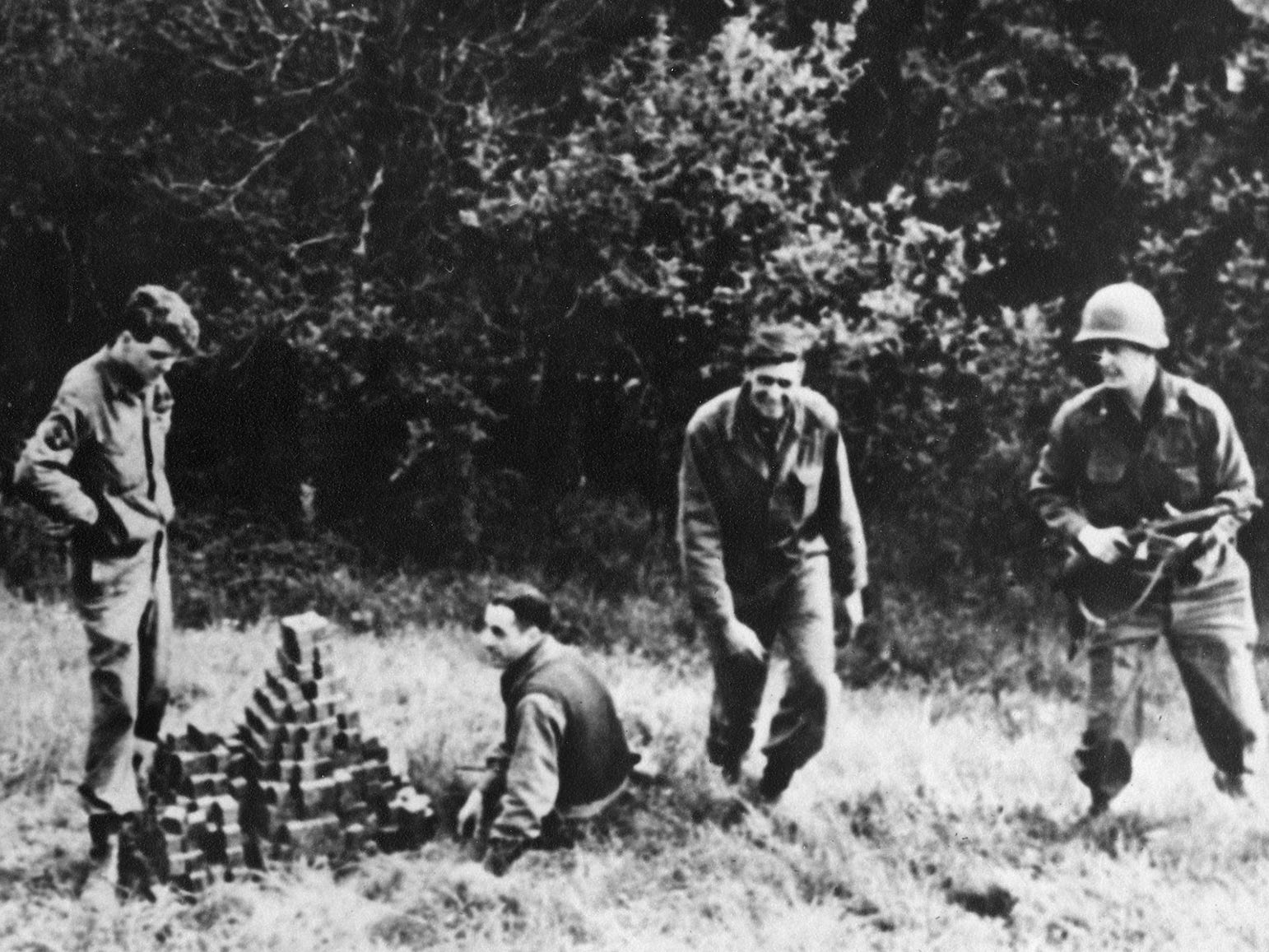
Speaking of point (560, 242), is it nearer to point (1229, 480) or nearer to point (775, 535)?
point (775, 535)

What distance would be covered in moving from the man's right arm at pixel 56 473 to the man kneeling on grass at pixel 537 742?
4.41 feet

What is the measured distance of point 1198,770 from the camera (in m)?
5.32

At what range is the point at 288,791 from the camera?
4.90 m

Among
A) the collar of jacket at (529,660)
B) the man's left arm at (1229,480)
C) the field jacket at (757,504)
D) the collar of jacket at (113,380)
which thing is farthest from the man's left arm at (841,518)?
the collar of jacket at (113,380)

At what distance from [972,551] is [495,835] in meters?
2.68

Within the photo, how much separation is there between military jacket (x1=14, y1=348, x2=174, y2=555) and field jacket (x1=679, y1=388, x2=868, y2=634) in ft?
5.94

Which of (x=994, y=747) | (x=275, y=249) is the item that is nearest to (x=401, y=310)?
(x=275, y=249)

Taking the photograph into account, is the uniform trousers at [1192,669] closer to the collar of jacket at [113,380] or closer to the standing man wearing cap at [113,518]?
the standing man wearing cap at [113,518]

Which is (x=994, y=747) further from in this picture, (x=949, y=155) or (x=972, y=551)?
(x=949, y=155)

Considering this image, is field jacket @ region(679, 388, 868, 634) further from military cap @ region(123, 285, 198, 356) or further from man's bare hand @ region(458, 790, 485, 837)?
military cap @ region(123, 285, 198, 356)

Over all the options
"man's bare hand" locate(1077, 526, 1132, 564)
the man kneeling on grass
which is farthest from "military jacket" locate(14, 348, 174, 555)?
"man's bare hand" locate(1077, 526, 1132, 564)

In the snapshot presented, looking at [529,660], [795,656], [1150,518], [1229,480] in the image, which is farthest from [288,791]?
[1229,480]

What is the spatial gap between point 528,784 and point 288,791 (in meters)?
0.76

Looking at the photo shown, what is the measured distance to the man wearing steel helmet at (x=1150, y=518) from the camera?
504 cm
